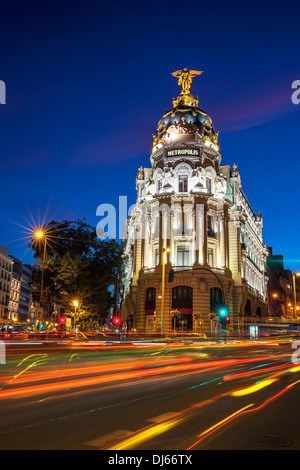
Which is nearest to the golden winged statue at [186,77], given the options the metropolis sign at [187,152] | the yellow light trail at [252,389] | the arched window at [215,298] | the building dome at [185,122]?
the building dome at [185,122]

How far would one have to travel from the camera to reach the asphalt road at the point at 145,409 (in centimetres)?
603

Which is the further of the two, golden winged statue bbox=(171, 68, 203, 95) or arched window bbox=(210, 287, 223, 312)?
golden winged statue bbox=(171, 68, 203, 95)

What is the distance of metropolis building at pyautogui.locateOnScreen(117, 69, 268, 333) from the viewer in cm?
5312

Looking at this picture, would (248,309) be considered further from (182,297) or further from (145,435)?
(145,435)

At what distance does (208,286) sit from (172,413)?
151 ft

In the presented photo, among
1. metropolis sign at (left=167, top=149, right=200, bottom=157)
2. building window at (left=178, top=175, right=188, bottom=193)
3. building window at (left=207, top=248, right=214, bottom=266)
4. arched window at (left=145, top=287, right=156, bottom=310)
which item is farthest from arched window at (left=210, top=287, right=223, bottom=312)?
metropolis sign at (left=167, top=149, right=200, bottom=157)

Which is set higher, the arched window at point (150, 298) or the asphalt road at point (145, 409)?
the arched window at point (150, 298)

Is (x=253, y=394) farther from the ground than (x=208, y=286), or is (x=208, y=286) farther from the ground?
(x=208, y=286)

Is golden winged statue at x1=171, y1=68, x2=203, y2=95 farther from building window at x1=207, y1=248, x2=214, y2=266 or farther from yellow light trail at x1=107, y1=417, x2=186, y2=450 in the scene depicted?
yellow light trail at x1=107, y1=417, x2=186, y2=450

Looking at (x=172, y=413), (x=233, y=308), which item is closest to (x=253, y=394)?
(x=172, y=413)

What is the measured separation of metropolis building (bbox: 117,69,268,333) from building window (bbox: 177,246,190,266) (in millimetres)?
103

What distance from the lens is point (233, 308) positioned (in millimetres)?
58125

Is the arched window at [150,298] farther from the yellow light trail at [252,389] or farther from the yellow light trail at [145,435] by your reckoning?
the yellow light trail at [145,435]
